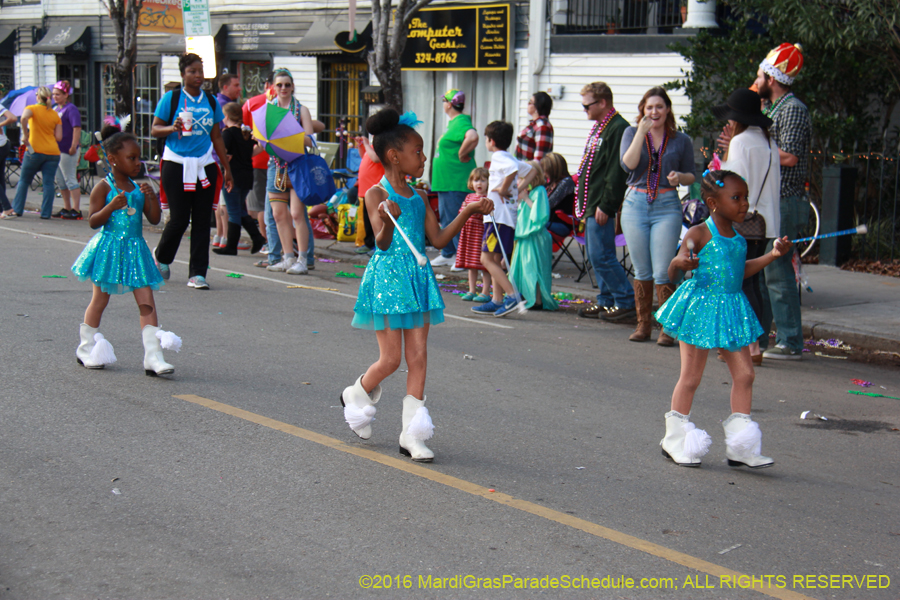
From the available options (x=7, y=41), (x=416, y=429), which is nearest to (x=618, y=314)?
(x=416, y=429)

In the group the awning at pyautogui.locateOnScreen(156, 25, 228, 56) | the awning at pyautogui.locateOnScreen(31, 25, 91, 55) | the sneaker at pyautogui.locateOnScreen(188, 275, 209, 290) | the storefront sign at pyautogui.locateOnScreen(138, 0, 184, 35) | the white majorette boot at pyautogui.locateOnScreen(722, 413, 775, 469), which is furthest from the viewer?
the awning at pyautogui.locateOnScreen(31, 25, 91, 55)

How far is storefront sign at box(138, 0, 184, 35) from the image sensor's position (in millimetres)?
20625

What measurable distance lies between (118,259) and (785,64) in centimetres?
498

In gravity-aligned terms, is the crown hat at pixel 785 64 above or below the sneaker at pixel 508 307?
above

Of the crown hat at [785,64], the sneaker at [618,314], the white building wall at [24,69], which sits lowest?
A: the sneaker at [618,314]

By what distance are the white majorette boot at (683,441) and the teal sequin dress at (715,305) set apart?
40cm

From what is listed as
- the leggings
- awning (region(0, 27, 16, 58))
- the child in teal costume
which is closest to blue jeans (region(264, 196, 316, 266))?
the leggings

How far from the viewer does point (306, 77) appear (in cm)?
2109

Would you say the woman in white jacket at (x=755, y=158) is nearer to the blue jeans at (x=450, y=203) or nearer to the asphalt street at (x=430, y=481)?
the asphalt street at (x=430, y=481)

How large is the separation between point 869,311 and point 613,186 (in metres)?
2.79

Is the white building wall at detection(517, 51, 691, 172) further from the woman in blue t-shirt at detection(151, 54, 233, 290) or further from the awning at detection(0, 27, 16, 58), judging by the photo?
the awning at detection(0, 27, 16, 58)

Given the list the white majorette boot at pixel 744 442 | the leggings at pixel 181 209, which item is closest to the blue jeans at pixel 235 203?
the leggings at pixel 181 209

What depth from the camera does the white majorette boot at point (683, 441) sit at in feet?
15.5

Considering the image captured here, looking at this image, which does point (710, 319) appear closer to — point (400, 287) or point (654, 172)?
point (400, 287)
